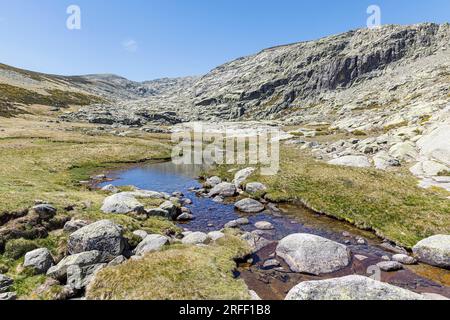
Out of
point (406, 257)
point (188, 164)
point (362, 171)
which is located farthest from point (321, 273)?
point (188, 164)

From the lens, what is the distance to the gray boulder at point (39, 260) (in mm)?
14880

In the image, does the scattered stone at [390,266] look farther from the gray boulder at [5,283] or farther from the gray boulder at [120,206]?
the gray boulder at [5,283]

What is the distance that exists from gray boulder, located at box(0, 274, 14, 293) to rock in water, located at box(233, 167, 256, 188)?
24.7 metres

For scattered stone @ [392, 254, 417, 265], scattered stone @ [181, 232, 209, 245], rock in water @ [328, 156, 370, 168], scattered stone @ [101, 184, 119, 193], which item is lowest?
scattered stone @ [392, 254, 417, 265]

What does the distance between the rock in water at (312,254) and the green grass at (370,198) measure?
5776 millimetres

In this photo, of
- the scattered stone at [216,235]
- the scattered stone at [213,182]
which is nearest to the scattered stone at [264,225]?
the scattered stone at [216,235]

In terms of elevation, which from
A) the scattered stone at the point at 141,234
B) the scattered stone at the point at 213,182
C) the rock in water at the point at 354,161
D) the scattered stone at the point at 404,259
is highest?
the rock in water at the point at 354,161

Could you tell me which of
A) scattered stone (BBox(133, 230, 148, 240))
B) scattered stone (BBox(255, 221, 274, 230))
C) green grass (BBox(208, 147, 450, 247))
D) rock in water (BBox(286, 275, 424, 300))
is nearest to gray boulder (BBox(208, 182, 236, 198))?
green grass (BBox(208, 147, 450, 247))

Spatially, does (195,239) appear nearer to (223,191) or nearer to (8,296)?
(8,296)

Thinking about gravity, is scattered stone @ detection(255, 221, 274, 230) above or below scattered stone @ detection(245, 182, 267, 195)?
below

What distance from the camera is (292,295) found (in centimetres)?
1220

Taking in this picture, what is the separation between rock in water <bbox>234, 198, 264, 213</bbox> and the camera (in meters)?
27.5

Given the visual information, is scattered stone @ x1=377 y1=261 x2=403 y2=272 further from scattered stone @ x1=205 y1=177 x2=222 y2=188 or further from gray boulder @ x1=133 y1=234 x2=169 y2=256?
scattered stone @ x1=205 y1=177 x2=222 y2=188
